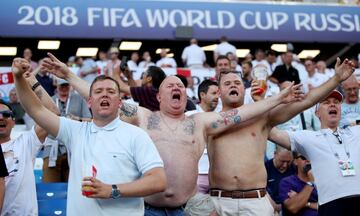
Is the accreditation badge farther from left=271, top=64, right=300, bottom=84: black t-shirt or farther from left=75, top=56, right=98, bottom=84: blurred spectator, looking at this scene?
left=75, top=56, right=98, bottom=84: blurred spectator

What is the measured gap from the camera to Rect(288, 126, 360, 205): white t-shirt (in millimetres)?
5770

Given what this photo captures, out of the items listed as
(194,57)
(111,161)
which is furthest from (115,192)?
(194,57)

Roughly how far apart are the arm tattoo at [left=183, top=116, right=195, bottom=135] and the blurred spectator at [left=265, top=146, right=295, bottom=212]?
2.19 m

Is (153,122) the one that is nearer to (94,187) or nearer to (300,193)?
(94,187)

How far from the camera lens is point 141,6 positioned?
1798 centimetres

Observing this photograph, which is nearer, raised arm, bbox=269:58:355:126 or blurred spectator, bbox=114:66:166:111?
raised arm, bbox=269:58:355:126

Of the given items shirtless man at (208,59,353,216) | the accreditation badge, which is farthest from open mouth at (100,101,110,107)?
the accreditation badge

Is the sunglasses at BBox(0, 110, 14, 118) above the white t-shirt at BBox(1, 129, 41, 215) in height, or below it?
above

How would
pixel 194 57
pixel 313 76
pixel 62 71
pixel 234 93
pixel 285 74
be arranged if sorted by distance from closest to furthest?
1. pixel 62 71
2. pixel 234 93
3. pixel 285 74
4. pixel 313 76
5. pixel 194 57

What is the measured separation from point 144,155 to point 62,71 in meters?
1.45

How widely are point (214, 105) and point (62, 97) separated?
8.70 ft

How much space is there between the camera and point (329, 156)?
A: 5.89 m

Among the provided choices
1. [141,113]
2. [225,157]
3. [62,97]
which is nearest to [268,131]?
[225,157]

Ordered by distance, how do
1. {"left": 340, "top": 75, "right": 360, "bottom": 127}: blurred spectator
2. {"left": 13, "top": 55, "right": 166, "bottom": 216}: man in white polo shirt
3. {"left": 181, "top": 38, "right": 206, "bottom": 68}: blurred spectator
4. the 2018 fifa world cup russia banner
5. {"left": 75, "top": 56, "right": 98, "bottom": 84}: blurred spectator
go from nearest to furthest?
{"left": 13, "top": 55, "right": 166, "bottom": 216}: man in white polo shirt, {"left": 340, "top": 75, "right": 360, "bottom": 127}: blurred spectator, {"left": 75, "top": 56, "right": 98, "bottom": 84}: blurred spectator, {"left": 181, "top": 38, "right": 206, "bottom": 68}: blurred spectator, the 2018 fifa world cup russia banner
